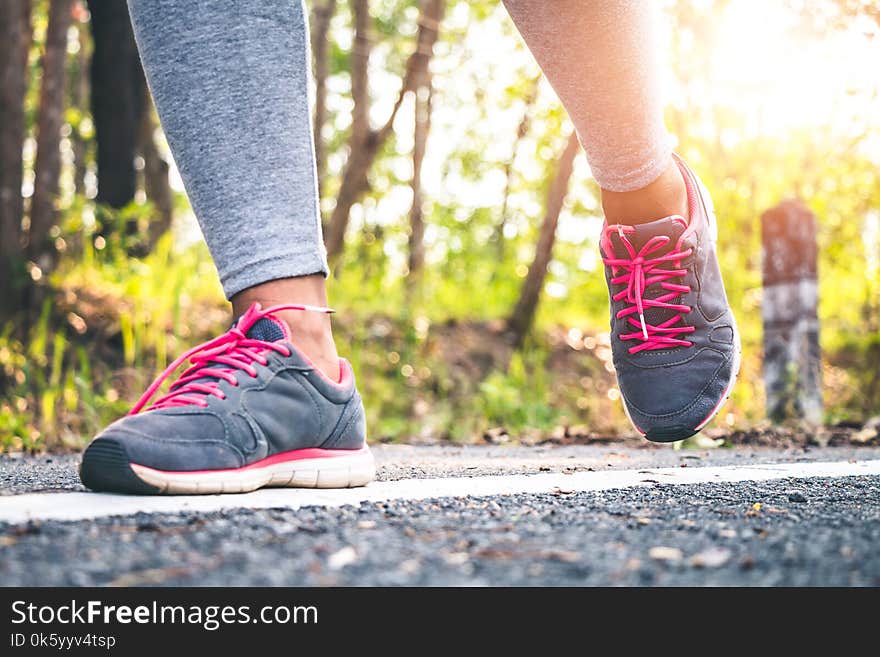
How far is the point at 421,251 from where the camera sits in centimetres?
938

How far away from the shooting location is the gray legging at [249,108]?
1.47 meters

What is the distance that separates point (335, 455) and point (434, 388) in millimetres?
4289

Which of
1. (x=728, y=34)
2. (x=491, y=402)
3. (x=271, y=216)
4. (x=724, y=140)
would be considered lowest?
(x=491, y=402)

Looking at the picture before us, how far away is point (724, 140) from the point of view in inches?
A: 323

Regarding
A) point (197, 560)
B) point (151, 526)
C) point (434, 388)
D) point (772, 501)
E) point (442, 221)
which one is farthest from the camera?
point (442, 221)

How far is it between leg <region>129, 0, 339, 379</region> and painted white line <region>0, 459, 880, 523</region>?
0.95ft

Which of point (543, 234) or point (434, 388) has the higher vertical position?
point (543, 234)

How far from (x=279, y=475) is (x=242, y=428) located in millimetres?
123

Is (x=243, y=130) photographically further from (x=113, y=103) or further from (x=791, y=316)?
(x=113, y=103)

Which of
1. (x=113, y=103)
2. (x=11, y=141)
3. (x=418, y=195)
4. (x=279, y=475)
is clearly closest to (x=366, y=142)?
(x=113, y=103)

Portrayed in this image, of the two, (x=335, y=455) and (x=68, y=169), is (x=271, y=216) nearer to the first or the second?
(x=335, y=455)

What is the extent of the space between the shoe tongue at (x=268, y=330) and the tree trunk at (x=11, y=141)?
166 inches
